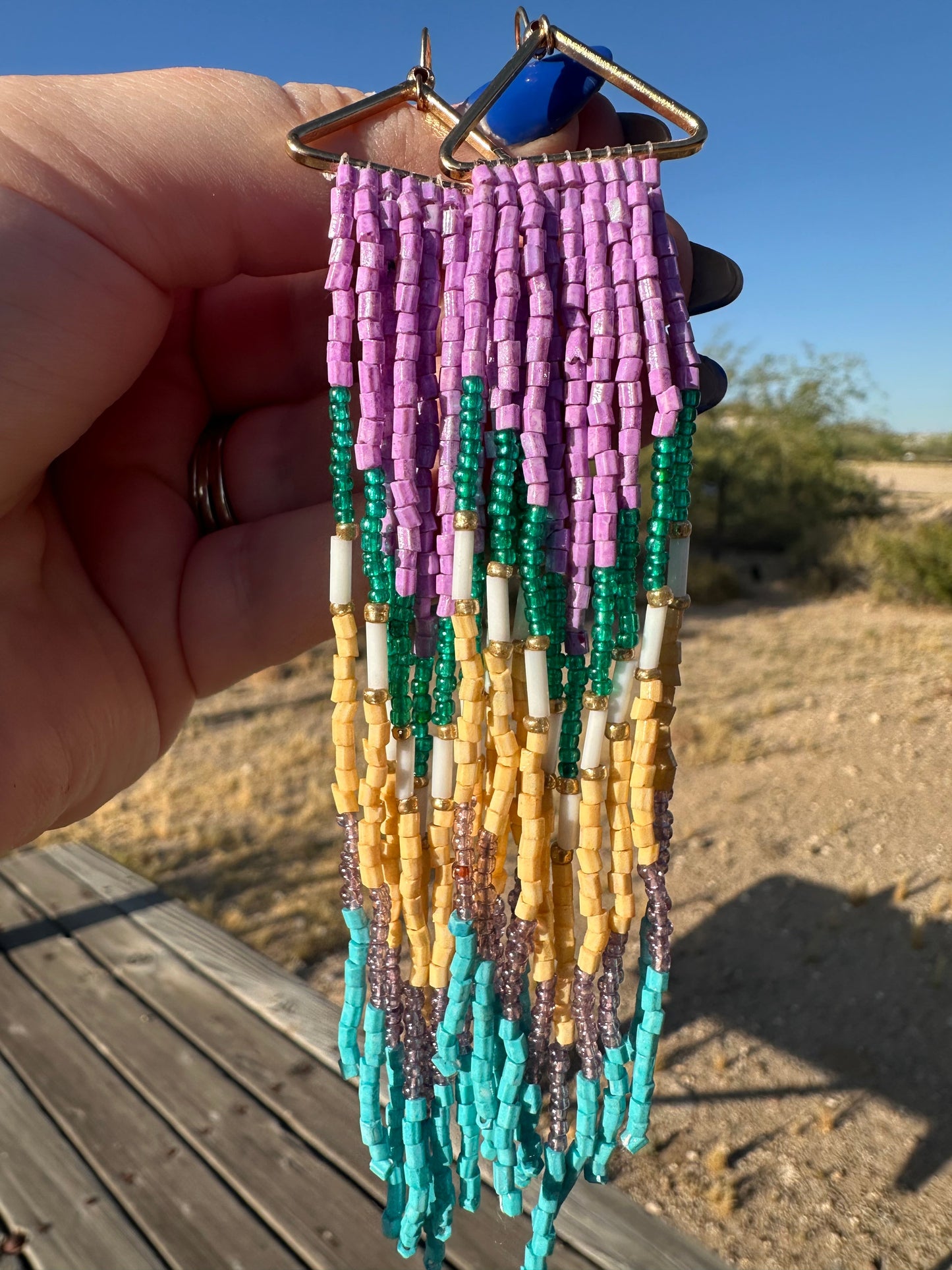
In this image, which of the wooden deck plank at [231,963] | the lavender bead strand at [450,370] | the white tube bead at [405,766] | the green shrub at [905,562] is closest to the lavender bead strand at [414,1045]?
the white tube bead at [405,766]

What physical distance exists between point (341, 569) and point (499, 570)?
0.56 ft

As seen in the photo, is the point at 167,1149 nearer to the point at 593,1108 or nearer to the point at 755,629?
the point at 593,1108

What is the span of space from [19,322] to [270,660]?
598 millimetres

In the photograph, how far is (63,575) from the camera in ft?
4.12

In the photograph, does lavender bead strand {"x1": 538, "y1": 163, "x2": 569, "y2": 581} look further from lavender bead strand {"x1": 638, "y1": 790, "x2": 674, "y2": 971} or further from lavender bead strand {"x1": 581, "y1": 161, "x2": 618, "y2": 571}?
lavender bead strand {"x1": 638, "y1": 790, "x2": 674, "y2": 971}

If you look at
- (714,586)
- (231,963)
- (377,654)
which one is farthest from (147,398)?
(714,586)

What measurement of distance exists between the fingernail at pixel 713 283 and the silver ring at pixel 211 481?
742 mm

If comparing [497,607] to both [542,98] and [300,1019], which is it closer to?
[542,98]

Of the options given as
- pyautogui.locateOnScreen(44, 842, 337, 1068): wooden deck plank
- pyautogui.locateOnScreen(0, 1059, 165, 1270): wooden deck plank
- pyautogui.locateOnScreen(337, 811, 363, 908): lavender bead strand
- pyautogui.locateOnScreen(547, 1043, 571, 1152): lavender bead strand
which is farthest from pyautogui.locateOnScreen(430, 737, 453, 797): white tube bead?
pyautogui.locateOnScreen(44, 842, 337, 1068): wooden deck plank

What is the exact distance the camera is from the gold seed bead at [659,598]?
0.91 meters

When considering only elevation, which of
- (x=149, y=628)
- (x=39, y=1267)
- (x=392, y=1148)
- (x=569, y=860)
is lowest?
(x=39, y=1267)

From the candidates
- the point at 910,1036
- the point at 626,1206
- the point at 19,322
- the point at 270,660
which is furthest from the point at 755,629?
the point at 19,322

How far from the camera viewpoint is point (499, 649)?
2.93 ft

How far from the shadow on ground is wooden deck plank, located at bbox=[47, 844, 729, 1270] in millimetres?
1155
